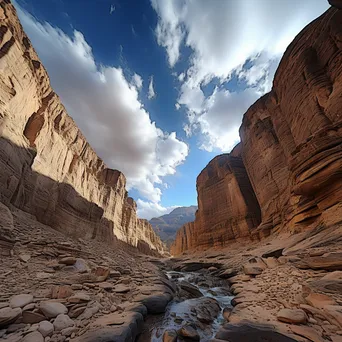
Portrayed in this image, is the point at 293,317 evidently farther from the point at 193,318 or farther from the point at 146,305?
the point at 146,305

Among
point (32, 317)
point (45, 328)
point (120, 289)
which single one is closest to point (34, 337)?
point (45, 328)

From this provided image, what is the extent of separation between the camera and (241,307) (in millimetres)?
5668

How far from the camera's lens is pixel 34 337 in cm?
306

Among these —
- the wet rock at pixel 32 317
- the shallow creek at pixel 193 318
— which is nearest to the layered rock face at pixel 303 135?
the shallow creek at pixel 193 318

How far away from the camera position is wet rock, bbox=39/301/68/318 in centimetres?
381

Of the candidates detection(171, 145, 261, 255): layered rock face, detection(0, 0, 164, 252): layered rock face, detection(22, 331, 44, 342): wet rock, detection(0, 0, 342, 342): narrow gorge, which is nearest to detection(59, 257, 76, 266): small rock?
detection(0, 0, 342, 342): narrow gorge

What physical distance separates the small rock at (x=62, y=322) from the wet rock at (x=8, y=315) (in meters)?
0.79

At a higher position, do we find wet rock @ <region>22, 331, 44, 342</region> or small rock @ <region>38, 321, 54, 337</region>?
small rock @ <region>38, 321, 54, 337</region>

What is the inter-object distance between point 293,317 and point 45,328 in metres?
5.60

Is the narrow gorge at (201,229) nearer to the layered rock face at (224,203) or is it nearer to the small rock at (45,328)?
the small rock at (45,328)

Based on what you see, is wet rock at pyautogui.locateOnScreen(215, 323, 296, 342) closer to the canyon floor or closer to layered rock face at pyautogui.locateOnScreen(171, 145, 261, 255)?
the canyon floor

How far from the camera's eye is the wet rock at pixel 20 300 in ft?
12.7

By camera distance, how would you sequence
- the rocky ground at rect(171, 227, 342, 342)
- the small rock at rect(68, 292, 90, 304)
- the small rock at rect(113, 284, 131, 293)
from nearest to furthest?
1. the rocky ground at rect(171, 227, 342, 342)
2. the small rock at rect(68, 292, 90, 304)
3. the small rock at rect(113, 284, 131, 293)

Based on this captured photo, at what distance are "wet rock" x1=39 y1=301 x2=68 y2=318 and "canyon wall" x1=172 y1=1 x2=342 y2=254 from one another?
13.4 m
